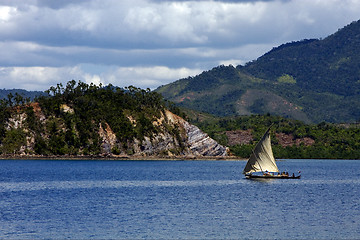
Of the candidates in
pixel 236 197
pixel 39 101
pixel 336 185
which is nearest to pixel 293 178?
pixel 336 185

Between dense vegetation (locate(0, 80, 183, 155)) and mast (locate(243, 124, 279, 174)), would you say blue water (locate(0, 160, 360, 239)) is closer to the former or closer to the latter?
mast (locate(243, 124, 279, 174))

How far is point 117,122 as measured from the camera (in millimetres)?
197375

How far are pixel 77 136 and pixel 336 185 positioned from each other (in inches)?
3974

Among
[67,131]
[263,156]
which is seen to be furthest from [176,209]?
[67,131]

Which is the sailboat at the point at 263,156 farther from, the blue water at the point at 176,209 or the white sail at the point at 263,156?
the blue water at the point at 176,209

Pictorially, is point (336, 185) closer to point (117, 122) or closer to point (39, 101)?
point (117, 122)

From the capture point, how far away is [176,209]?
69.5 meters

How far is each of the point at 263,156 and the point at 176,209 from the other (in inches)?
1571

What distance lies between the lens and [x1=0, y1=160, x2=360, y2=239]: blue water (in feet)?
176

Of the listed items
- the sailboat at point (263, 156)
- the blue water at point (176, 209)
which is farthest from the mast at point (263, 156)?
the blue water at point (176, 209)

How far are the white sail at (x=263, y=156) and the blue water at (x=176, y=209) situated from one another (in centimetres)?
320

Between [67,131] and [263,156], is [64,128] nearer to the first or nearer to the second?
[67,131]

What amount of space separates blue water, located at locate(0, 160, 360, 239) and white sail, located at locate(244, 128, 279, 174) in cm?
320

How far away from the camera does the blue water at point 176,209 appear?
176 ft
